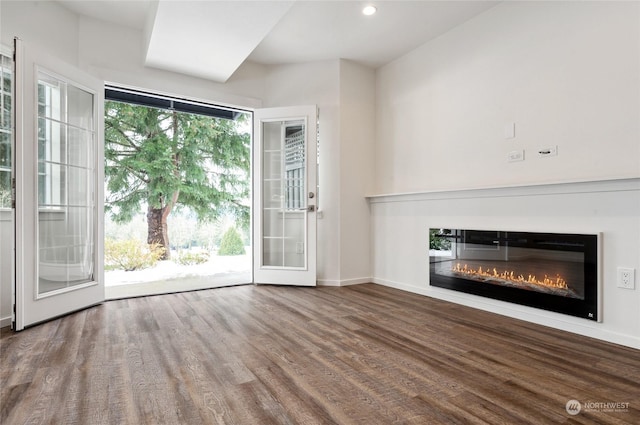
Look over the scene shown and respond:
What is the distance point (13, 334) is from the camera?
7.88 ft

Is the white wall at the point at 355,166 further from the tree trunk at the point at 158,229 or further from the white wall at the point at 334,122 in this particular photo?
the tree trunk at the point at 158,229

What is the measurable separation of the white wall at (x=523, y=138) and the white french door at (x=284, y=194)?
937 mm

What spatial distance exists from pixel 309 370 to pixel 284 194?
8.66 ft

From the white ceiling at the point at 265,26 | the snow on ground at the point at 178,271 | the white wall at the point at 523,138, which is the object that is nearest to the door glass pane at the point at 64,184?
the white ceiling at the point at 265,26

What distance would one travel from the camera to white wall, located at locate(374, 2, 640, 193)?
7.43 ft

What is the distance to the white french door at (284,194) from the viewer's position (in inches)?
159

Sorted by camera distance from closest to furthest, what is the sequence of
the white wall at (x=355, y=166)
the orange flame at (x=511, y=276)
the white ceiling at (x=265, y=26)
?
the orange flame at (x=511, y=276) → the white ceiling at (x=265, y=26) → the white wall at (x=355, y=166)

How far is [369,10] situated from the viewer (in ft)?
10.2

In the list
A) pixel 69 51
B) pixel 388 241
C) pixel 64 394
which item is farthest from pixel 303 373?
pixel 69 51

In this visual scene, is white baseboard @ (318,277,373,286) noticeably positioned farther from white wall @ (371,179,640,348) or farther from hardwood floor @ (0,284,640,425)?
hardwood floor @ (0,284,640,425)

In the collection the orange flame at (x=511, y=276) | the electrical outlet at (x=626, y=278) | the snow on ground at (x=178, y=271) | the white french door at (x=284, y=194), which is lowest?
the snow on ground at (x=178, y=271)

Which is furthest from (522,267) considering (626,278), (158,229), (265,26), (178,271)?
(158,229)

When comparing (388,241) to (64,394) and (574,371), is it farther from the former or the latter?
(64,394)

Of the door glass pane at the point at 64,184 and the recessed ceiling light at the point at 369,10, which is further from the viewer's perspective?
the recessed ceiling light at the point at 369,10
